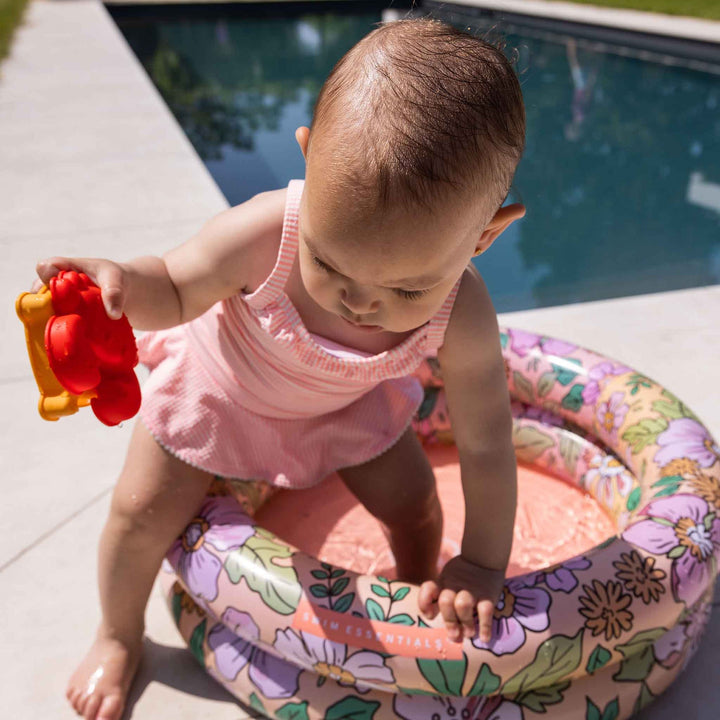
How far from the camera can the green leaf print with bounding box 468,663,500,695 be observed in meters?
1.49

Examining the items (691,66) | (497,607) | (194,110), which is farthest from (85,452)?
(691,66)

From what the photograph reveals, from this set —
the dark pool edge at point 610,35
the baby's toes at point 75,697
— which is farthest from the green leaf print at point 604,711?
the dark pool edge at point 610,35

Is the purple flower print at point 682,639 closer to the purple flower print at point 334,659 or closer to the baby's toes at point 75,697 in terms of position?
the purple flower print at point 334,659

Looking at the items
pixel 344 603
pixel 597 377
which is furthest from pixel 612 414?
pixel 344 603

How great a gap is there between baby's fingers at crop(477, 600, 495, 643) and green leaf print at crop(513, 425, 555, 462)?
1.01 metres

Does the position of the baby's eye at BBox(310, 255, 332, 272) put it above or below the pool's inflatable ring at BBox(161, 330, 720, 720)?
above

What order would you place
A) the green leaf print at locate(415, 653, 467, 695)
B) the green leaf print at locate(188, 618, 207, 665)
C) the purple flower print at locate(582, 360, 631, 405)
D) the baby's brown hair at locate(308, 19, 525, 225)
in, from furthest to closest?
the purple flower print at locate(582, 360, 631, 405)
the green leaf print at locate(188, 618, 207, 665)
the green leaf print at locate(415, 653, 467, 695)
the baby's brown hair at locate(308, 19, 525, 225)

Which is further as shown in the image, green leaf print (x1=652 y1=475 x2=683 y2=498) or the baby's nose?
green leaf print (x1=652 y1=475 x2=683 y2=498)

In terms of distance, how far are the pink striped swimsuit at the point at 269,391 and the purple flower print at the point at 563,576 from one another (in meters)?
0.48

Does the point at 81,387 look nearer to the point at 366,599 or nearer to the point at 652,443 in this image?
the point at 366,599

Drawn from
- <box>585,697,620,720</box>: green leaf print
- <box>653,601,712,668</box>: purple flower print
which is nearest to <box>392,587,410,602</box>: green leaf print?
<box>585,697,620,720</box>: green leaf print

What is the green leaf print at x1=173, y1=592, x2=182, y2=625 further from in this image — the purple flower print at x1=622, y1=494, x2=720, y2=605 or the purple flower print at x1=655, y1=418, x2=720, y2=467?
the purple flower print at x1=655, y1=418, x2=720, y2=467

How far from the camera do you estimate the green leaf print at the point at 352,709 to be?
1.66m

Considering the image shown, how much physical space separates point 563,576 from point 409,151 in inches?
34.3
